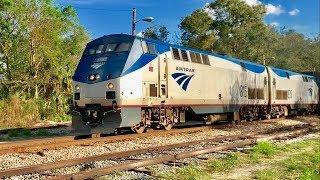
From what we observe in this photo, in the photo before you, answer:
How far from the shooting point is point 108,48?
643 inches

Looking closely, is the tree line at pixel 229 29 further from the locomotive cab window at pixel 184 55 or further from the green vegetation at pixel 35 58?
the locomotive cab window at pixel 184 55

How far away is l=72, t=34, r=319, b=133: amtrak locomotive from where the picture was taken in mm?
15148

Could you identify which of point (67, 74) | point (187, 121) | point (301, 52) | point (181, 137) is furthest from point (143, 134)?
point (301, 52)

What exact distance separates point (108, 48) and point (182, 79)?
134 inches

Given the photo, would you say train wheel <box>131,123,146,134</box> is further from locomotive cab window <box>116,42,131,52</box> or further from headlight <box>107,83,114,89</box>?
locomotive cab window <box>116,42,131,52</box>

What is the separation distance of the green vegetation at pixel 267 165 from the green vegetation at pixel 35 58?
18096mm

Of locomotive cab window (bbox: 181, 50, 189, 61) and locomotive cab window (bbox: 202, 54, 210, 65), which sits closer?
locomotive cab window (bbox: 181, 50, 189, 61)

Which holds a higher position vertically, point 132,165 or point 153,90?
point 153,90

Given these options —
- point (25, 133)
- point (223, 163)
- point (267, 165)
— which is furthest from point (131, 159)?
point (25, 133)

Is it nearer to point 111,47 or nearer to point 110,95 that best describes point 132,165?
point 110,95

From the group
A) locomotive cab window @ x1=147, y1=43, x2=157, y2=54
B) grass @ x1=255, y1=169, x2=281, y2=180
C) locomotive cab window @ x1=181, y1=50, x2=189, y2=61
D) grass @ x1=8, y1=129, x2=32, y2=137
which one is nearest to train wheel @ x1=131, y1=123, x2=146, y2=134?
locomotive cab window @ x1=147, y1=43, x2=157, y2=54

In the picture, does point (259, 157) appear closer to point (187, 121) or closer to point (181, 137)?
point (181, 137)

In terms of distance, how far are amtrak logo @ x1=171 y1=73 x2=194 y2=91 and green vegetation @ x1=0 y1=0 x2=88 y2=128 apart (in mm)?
11885

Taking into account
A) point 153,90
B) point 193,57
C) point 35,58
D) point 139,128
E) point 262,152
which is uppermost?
point 35,58
